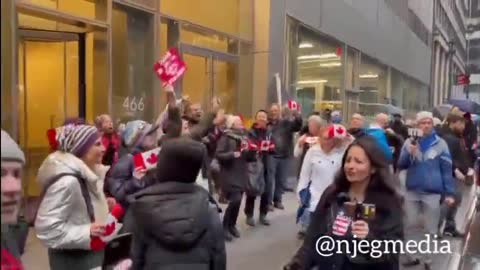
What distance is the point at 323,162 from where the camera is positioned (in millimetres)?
7352

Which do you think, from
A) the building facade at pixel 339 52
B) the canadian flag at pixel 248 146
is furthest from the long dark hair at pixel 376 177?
the building facade at pixel 339 52

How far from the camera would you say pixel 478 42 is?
7038 centimetres

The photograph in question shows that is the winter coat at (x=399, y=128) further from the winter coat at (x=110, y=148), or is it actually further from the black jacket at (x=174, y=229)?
the black jacket at (x=174, y=229)

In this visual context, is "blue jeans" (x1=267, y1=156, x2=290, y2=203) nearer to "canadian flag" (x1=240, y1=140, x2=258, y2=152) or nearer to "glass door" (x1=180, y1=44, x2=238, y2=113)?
"canadian flag" (x1=240, y1=140, x2=258, y2=152)

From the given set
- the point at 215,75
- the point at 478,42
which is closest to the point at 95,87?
the point at 215,75

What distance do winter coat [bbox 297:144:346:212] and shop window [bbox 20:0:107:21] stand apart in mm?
4702

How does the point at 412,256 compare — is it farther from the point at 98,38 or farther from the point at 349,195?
the point at 98,38

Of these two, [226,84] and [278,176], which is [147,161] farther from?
[226,84]

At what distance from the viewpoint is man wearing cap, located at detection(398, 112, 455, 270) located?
775 centimetres

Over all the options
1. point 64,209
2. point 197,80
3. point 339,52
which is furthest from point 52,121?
point 339,52

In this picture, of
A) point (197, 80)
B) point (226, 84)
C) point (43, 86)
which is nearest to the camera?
point (43, 86)

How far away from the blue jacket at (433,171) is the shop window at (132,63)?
579cm

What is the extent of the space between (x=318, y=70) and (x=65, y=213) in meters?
18.5

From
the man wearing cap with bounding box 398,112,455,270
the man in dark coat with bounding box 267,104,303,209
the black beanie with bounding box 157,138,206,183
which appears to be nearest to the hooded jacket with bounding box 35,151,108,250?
the black beanie with bounding box 157,138,206,183
